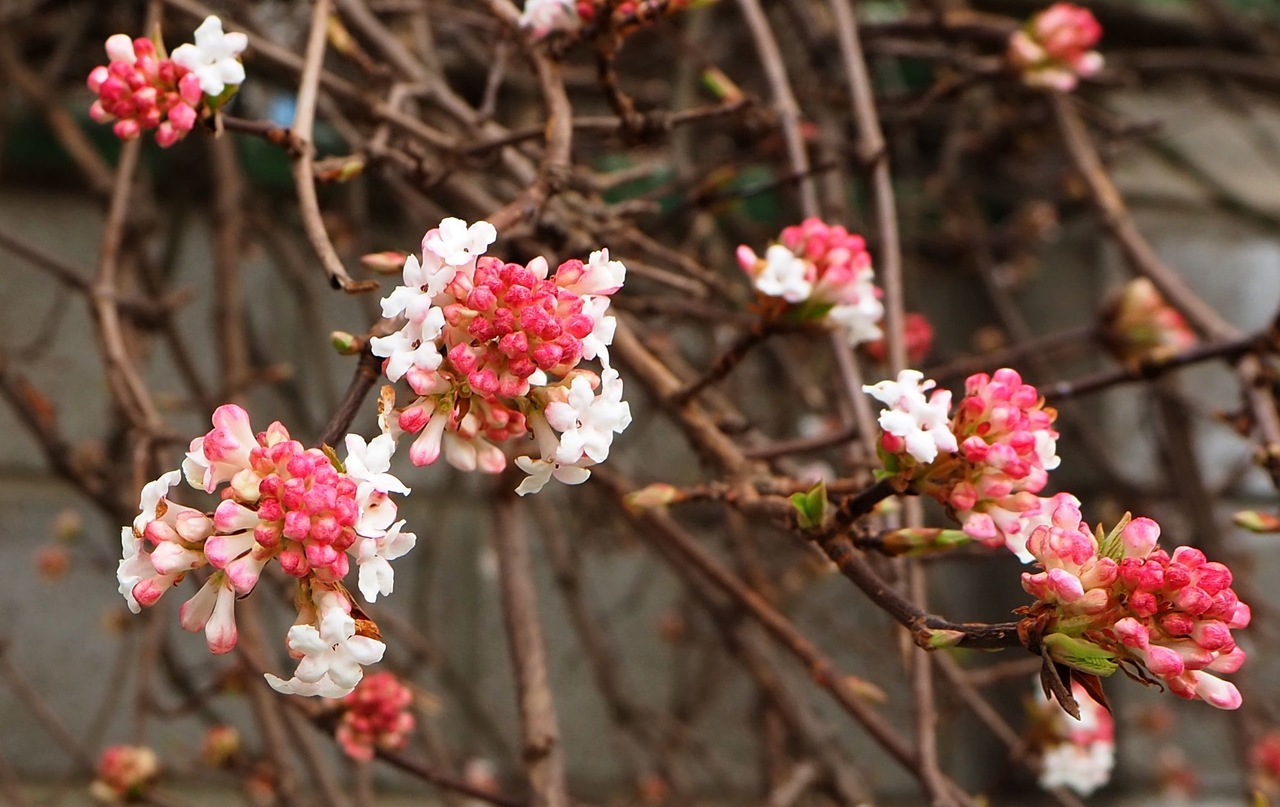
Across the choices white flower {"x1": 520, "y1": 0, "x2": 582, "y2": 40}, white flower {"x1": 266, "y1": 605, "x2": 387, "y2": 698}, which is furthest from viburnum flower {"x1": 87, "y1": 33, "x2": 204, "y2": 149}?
white flower {"x1": 266, "y1": 605, "x2": 387, "y2": 698}

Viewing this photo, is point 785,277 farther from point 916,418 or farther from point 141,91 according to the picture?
point 141,91

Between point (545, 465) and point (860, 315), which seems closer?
point (545, 465)

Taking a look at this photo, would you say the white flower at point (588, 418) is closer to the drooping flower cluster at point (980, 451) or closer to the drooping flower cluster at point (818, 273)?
the drooping flower cluster at point (980, 451)

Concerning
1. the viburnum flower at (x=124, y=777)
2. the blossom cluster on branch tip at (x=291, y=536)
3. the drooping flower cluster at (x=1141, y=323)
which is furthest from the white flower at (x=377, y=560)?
the drooping flower cluster at (x=1141, y=323)

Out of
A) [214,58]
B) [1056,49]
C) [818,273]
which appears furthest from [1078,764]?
[214,58]

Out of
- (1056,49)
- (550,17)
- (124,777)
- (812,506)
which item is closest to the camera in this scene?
(812,506)

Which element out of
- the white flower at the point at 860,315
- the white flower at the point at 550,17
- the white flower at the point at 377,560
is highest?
the white flower at the point at 550,17

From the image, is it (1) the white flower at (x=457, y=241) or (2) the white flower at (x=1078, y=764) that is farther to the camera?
(2) the white flower at (x=1078, y=764)
